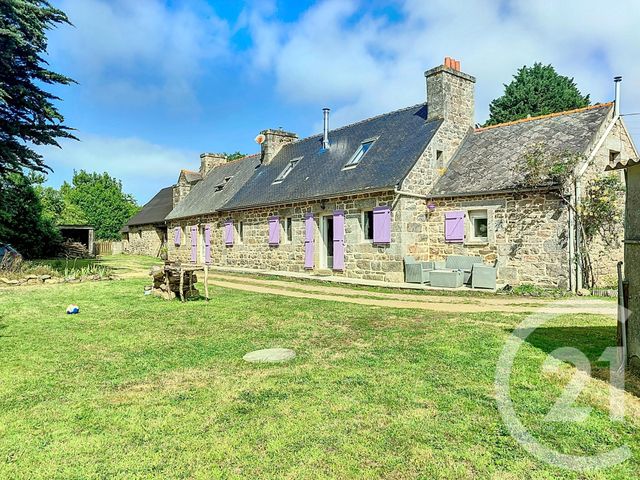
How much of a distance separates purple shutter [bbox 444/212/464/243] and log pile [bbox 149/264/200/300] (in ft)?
26.4

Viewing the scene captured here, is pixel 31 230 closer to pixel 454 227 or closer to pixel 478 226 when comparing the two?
pixel 454 227

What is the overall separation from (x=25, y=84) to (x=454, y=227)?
545 inches

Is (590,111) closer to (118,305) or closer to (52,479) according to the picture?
(118,305)

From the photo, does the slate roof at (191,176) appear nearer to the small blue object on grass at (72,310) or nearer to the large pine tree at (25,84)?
the large pine tree at (25,84)

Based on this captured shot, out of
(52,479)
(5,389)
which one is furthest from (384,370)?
(5,389)

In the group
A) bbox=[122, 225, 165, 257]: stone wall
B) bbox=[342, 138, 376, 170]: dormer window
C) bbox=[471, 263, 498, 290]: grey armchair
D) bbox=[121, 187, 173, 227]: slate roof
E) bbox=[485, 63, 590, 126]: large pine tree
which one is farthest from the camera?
bbox=[122, 225, 165, 257]: stone wall

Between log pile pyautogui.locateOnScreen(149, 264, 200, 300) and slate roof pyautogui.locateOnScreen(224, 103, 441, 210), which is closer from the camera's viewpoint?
log pile pyautogui.locateOnScreen(149, 264, 200, 300)

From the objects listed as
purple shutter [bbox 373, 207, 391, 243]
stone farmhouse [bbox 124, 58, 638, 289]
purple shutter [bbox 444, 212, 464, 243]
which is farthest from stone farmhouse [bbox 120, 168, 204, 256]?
purple shutter [bbox 444, 212, 464, 243]

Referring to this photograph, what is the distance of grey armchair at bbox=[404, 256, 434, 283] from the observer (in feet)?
42.9

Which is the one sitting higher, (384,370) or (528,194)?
(528,194)

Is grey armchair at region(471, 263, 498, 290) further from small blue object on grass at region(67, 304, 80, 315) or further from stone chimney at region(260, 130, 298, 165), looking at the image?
stone chimney at region(260, 130, 298, 165)

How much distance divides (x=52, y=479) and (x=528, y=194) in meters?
12.5

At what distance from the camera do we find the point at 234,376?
4.75m

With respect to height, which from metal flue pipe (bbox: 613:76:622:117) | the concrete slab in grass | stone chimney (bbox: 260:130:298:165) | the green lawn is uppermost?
stone chimney (bbox: 260:130:298:165)
